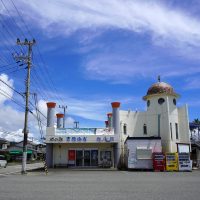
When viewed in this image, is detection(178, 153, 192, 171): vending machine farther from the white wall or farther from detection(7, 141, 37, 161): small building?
detection(7, 141, 37, 161): small building

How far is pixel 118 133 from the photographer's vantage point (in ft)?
113

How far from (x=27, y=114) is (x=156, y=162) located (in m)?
13.1

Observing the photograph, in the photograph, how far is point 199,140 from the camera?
46.4 metres

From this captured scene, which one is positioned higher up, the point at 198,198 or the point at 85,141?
the point at 85,141

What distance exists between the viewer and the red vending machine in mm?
31359

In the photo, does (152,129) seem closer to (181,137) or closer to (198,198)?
(181,137)

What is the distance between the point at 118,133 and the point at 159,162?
17.7ft

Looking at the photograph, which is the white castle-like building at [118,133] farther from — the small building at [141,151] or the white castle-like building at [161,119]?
the small building at [141,151]

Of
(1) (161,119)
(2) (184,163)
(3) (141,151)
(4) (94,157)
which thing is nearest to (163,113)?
(1) (161,119)

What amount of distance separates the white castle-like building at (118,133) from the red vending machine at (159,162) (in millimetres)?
2293

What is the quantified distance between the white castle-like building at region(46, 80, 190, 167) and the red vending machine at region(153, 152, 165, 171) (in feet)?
7.52

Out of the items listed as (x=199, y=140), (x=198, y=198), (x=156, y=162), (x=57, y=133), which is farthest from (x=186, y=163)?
(x=198, y=198)

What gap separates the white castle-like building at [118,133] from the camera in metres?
34.2

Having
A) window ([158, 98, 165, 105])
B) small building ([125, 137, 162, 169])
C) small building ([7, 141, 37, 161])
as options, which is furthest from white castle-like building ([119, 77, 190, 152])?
small building ([7, 141, 37, 161])
